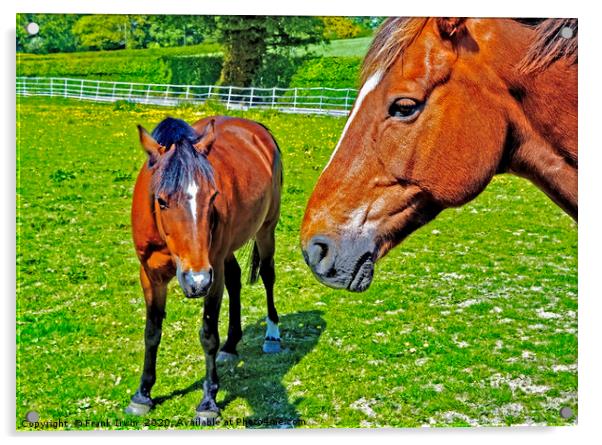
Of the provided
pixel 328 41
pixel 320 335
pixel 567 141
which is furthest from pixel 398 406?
pixel 567 141

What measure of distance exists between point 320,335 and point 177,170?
157 centimetres

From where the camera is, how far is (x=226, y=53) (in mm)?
3676

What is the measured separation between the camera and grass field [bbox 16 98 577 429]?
137 inches

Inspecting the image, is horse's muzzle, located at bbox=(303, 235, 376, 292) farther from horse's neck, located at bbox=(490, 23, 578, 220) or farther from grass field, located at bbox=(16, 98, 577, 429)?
grass field, located at bbox=(16, 98, 577, 429)

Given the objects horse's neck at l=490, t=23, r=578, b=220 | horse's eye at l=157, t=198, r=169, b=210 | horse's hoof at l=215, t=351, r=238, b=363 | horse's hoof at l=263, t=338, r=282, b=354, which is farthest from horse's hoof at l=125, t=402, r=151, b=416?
horse's neck at l=490, t=23, r=578, b=220

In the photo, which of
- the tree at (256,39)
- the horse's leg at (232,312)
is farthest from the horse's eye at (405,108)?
the horse's leg at (232,312)

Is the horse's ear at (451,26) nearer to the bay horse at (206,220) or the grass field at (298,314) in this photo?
the bay horse at (206,220)

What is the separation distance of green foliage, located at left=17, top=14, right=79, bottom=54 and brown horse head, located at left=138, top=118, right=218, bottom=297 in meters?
1.01

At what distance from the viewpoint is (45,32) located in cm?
340

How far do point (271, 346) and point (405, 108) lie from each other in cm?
245

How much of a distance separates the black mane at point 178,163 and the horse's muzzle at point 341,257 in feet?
3.61

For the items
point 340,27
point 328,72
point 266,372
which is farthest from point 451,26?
point 266,372

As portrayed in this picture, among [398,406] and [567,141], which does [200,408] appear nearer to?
[398,406]

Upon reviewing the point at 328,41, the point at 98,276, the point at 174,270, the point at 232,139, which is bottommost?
the point at 98,276
